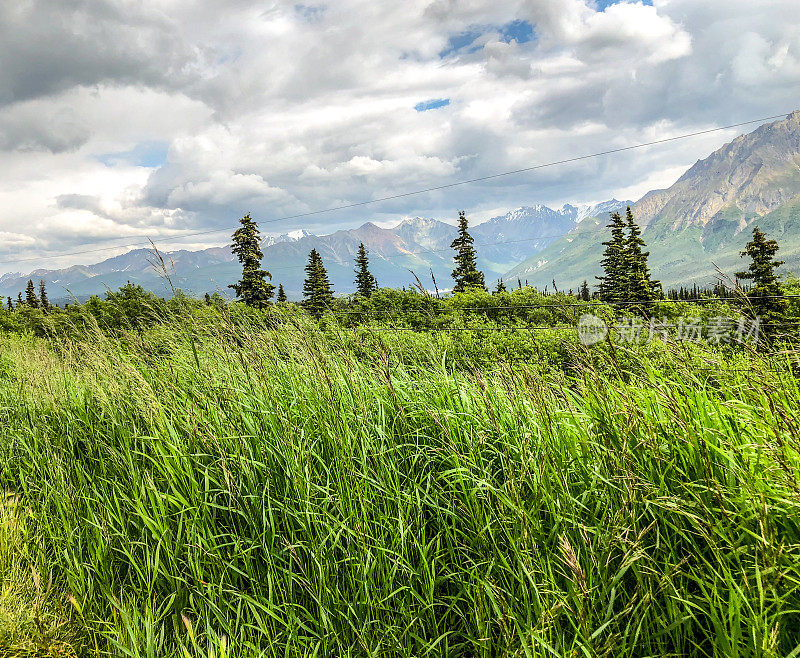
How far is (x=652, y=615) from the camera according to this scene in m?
1.58

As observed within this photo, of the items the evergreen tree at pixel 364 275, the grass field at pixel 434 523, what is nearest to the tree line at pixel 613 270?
the evergreen tree at pixel 364 275

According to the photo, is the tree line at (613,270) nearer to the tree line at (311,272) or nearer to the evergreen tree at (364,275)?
the tree line at (311,272)

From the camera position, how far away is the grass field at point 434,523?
1508mm

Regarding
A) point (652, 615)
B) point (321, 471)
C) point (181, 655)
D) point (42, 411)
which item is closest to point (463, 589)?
point (652, 615)

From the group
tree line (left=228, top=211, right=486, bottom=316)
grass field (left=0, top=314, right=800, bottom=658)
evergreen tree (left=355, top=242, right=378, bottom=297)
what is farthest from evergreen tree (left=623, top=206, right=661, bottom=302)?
grass field (left=0, top=314, right=800, bottom=658)

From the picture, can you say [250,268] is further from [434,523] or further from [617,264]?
Answer: [434,523]

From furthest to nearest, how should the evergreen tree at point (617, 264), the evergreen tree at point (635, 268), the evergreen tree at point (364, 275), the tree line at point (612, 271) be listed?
the evergreen tree at point (364, 275) < the evergreen tree at point (617, 264) < the evergreen tree at point (635, 268) < the tree line at point (612, 271)

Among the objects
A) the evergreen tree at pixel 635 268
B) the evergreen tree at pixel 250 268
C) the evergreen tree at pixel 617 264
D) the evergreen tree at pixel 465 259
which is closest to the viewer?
the evergreen tree at pixel 250 268

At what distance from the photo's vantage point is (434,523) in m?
2.10

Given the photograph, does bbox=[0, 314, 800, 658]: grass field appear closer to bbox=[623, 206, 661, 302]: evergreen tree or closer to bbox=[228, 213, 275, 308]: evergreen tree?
bbox=[228, 213, 275, 308]: evergreen tree

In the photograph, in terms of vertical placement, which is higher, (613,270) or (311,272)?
(311,272)

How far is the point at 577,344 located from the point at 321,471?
4.79 ft

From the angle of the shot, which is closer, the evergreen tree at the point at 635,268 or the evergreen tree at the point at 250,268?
the evergreen tree at the point at 250,268

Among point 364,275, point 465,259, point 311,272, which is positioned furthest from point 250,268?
point 364,275
